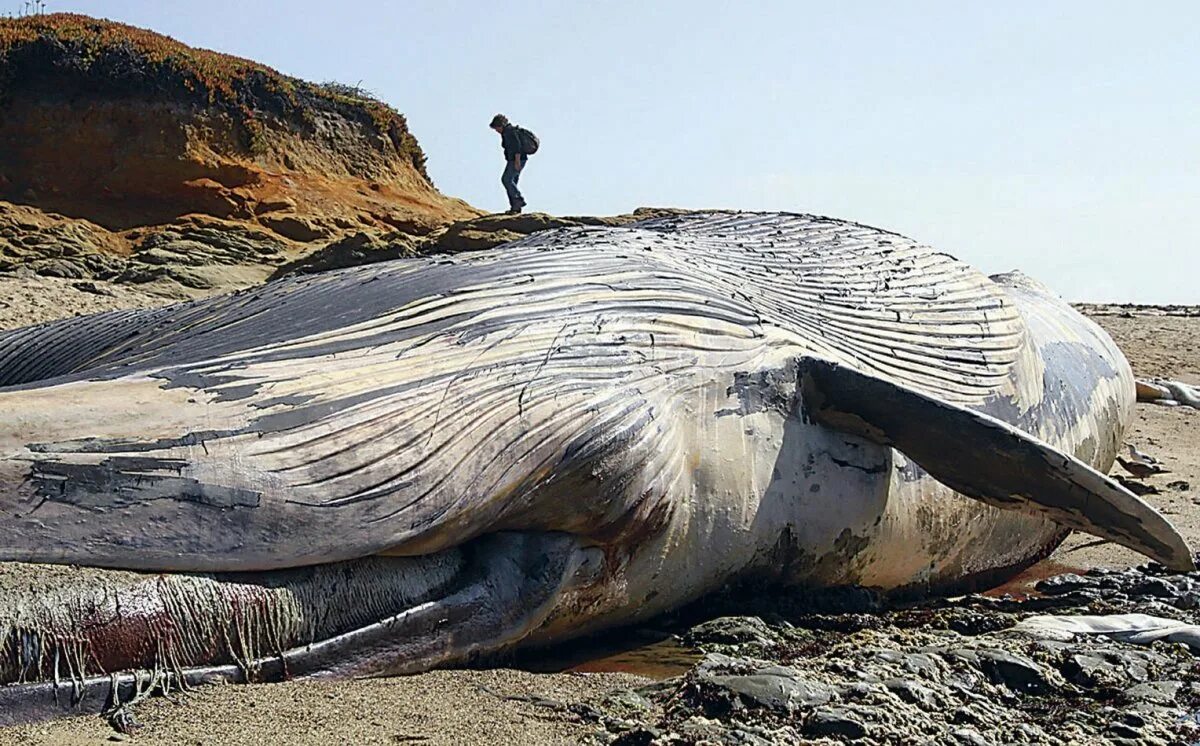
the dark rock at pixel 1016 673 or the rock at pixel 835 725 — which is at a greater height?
the rock at pixel 835 725

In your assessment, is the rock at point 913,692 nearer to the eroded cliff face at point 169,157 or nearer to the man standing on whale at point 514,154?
the eroded cliff face at point 169,157

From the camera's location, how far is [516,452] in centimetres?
398

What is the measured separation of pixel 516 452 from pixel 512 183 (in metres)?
17.4

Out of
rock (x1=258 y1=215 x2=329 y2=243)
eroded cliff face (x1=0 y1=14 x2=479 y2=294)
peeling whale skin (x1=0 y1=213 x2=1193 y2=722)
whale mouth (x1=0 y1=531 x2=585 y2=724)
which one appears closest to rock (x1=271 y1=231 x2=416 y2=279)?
eroded cliff face (x1=0 y1=14 x2=479 y2=294)

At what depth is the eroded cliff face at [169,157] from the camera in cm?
1883

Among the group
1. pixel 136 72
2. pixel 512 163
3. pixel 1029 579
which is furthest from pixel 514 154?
pixel 1029 579

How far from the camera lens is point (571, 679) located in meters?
3.88

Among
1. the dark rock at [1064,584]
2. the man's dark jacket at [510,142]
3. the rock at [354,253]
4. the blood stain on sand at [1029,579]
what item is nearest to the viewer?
the dark rock at [1064,584]

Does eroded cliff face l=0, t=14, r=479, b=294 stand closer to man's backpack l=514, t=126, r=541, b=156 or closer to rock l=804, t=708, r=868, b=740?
man's backpack l=514, t=126, r=541, b=156

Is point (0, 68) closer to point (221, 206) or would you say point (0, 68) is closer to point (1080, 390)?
point (221, 206)

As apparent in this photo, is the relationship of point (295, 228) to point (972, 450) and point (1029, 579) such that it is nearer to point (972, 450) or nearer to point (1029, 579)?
point (1029, 579)

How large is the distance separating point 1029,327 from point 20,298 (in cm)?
933

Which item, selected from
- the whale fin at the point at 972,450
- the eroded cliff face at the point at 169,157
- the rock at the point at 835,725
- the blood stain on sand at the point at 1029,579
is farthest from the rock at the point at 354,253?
the rock at the point at 835,725

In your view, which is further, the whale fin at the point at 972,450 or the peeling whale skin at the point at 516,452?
the whale fin at the point at 972,450
